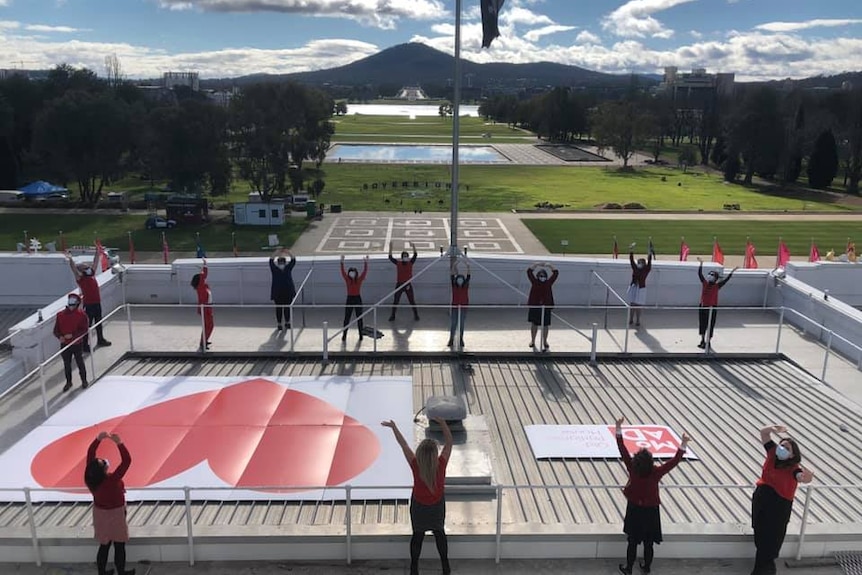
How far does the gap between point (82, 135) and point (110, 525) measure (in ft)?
199

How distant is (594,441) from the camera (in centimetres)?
995

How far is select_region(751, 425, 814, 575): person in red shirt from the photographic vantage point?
21.5 feet

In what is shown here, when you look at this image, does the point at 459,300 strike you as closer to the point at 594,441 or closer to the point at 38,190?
the point at 594,441

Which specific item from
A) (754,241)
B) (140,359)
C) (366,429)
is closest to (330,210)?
(754,241)

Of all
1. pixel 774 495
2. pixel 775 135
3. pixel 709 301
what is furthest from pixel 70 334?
pixel 775 135

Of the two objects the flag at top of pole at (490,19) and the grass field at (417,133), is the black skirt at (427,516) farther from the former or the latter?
the grass field at (417,133)

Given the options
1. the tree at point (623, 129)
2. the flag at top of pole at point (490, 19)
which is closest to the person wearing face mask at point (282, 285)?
the flag at top of pole at point (490, 19)

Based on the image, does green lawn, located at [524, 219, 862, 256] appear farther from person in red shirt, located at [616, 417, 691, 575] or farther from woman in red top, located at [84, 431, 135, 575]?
woman in red top, located at [84, 431, 135, 575]

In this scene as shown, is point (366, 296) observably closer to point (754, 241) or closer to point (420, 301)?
point (420, 301)

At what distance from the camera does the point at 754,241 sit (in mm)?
44375

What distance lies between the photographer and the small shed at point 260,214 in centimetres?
4906

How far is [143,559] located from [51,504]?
1.92 metres

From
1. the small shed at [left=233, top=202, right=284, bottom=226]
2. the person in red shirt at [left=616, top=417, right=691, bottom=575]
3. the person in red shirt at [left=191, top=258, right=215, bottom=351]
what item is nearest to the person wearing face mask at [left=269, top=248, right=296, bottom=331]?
the person in red shirt at [left=191, top=258, right=215, bottom=351]

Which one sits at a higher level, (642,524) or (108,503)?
(108,503)
